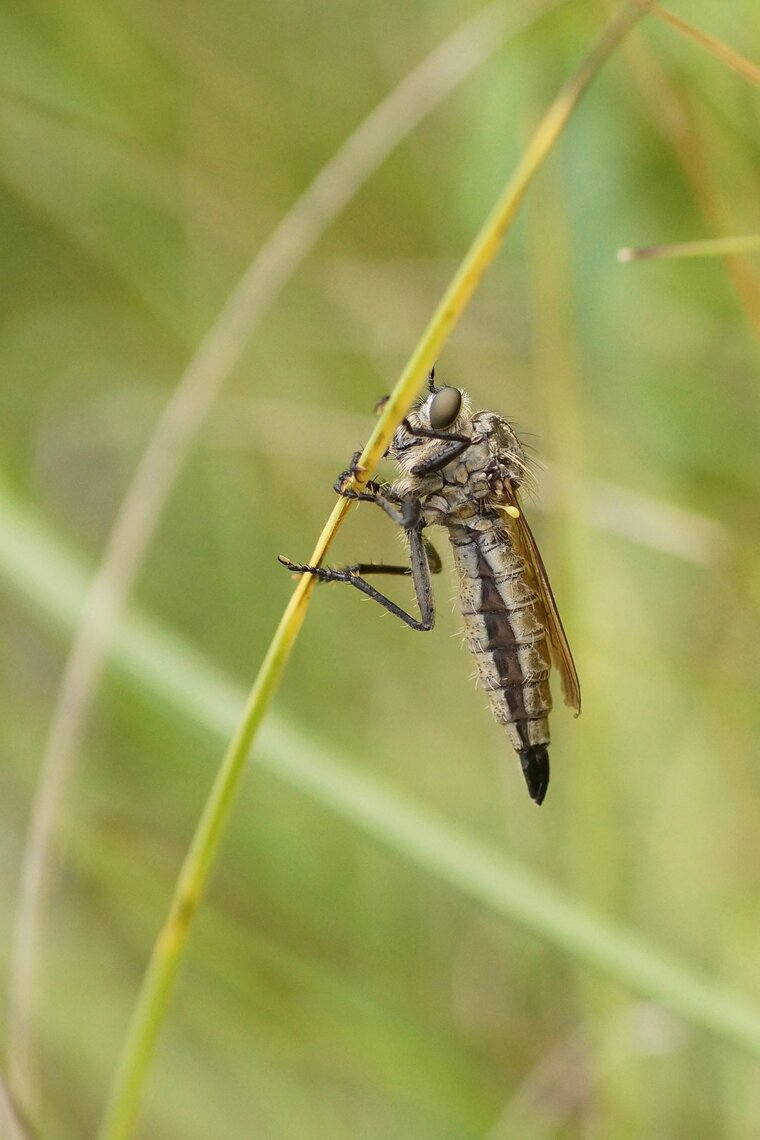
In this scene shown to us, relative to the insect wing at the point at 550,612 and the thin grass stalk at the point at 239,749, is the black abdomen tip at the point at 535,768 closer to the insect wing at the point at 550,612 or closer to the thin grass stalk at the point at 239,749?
the insect wing at the point at 550,612

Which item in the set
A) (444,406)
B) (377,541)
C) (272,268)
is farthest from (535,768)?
(377,541)

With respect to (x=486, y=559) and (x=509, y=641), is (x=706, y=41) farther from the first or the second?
(x=509, y=641)

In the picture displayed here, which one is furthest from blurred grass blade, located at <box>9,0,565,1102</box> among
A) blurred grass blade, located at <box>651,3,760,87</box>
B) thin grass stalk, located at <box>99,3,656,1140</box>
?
thin grass stalk, located at <box>99,3,656,1140</box>

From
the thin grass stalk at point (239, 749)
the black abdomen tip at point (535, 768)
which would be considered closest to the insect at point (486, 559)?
the black abdomen tip at point (535, 768)

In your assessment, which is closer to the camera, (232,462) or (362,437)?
(362,437)

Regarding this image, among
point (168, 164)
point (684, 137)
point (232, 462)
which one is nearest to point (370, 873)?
point (232, 462)

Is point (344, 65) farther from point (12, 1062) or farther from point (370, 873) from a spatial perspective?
point (12, 1062)

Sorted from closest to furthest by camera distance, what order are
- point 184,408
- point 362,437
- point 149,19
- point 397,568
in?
point 397,568 < point 184,408 < point 362,437 < point 149,19
